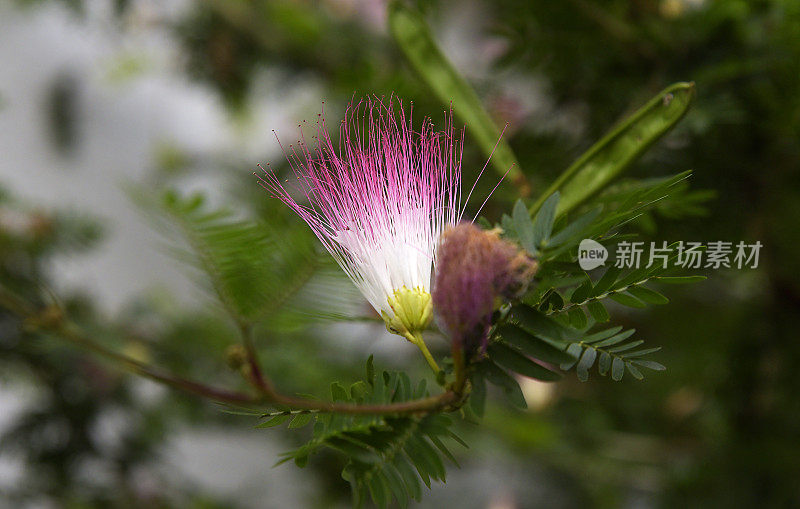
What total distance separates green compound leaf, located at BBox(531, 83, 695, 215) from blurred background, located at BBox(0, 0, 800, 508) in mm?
47

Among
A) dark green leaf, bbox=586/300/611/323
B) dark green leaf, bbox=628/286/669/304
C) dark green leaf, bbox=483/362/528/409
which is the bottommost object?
dark green leaf, bbox=483/362/528/409

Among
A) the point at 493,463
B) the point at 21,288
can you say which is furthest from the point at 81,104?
the point at 493,463

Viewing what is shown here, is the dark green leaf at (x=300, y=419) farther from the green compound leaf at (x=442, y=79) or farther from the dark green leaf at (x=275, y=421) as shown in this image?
the green compound leaf at (x=442, y=79)

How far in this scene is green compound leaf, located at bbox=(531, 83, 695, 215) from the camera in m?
0.16

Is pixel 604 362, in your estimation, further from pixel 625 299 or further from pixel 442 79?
pixel 442 79

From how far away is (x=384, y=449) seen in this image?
0.13 metres

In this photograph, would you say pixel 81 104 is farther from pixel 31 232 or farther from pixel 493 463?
pixel 493 463

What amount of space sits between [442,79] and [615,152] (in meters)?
0.08

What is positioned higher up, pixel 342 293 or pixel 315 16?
pixel 315 16

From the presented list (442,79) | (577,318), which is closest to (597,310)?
(577,318)

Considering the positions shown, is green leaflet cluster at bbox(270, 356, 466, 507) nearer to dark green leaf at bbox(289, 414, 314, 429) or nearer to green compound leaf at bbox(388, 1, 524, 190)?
dark green leaf at bbox(289, 414, 314, 429)

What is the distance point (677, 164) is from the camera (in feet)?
0.95

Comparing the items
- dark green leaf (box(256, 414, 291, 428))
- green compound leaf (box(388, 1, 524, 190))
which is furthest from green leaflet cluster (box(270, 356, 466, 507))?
green compound leaf (box(388, 1, 524, 190))

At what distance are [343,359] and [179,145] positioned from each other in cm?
65
